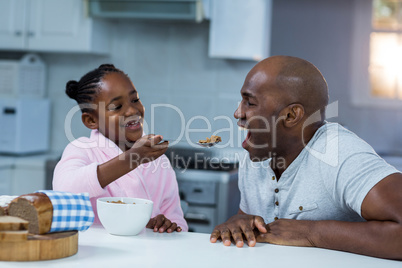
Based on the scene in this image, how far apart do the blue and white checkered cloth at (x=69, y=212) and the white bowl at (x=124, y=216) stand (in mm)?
101

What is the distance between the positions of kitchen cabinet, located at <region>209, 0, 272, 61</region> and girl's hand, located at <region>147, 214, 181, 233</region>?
2150 mm

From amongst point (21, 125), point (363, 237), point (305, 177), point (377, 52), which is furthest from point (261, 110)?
point (377, 52)

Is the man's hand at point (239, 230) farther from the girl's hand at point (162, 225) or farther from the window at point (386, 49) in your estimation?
the window at point (386, 49)

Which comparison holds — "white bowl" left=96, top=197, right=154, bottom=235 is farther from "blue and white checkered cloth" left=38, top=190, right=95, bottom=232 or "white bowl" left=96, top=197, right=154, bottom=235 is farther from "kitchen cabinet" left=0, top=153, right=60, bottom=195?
"kitchen cabinet" left=0, top=153, right=60, bottom=195

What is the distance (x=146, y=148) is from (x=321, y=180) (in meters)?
0.48

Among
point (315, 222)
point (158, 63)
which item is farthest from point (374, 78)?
point (315, 222)

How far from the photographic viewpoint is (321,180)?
145 centimetres

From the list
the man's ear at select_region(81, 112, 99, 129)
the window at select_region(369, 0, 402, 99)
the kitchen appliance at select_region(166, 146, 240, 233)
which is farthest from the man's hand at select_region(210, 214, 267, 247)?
the window at select_region(369, 0, 402, 99)

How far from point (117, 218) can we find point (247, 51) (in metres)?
2.33

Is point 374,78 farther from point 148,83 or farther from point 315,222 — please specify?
point 315,222

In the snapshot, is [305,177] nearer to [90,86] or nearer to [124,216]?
[124,216]

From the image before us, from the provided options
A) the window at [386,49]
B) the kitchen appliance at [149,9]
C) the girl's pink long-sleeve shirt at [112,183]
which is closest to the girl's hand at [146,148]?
the girl's pink long-sleeve shirt at [112,183]

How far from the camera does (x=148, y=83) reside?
3828 millimetres

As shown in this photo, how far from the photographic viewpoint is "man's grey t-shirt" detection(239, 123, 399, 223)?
1.29 meters
